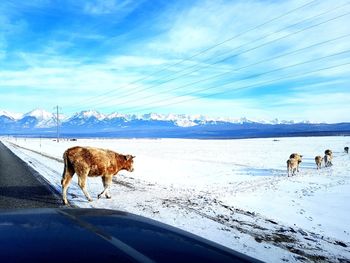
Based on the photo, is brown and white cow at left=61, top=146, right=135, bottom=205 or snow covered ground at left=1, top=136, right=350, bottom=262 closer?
snow covered ground at left=1, top=136, right=350, bottom=262

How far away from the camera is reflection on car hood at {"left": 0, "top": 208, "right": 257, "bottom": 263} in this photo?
257 centimetres

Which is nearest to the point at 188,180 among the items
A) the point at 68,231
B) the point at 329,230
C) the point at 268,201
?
the point at 268,201

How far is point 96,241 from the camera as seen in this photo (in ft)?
9.61

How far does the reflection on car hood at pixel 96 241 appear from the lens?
257 cm

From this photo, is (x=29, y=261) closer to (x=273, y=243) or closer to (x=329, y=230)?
(x=273, y=243)

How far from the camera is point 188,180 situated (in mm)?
22141

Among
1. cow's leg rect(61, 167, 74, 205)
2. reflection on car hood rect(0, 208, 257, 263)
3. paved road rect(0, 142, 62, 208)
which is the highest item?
reflection on car hood rect(0, 208, 257, 263)

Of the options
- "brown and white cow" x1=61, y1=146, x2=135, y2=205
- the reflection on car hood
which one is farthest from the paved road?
the reflection on car hood

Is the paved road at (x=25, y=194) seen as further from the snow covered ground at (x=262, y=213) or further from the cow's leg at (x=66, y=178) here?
the snow covered ground at (x=262, y=213)

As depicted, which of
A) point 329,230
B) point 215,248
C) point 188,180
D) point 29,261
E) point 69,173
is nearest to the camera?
point 29,261

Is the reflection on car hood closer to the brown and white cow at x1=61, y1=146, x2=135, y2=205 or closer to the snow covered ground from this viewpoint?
the snow covered ground

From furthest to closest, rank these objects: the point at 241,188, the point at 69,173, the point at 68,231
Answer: the point at 241,188 < the point at 69,173 < the point at 68,231

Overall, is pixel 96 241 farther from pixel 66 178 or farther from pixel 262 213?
pixel 262 213

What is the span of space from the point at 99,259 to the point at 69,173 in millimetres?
10465
